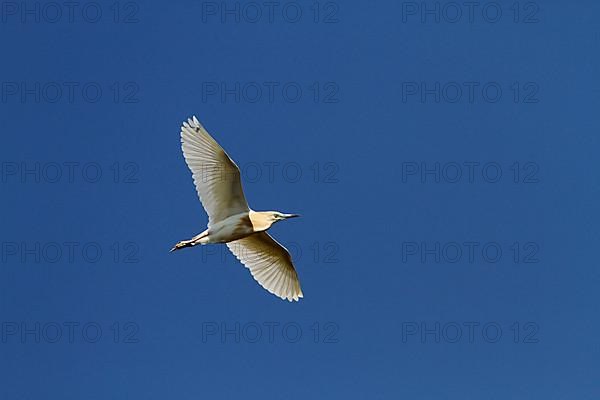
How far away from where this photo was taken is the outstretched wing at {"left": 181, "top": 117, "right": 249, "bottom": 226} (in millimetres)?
20672

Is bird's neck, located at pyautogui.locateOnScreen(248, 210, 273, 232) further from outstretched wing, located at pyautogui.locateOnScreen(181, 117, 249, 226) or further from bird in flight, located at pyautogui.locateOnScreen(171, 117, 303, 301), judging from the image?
outstretched wing, located at pyautogui.locateOnScreen(181, 117, 249, 226)

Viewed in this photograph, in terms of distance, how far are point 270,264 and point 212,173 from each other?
3.09 meters

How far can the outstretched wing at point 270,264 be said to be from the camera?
22734mm

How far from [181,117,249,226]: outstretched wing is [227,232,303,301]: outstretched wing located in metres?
1.57

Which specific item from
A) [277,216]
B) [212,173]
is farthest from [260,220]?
[212,173]

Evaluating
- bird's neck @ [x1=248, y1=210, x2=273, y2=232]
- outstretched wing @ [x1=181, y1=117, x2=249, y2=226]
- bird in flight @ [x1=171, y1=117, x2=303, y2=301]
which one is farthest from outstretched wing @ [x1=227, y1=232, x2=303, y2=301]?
outstretched wing @ [x1=181, y1=117, x2=249, y2=226]

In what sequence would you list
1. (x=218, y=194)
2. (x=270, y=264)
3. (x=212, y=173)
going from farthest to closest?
(x=270, y=264)
(x=218, y=194)
(x=212, y=173)

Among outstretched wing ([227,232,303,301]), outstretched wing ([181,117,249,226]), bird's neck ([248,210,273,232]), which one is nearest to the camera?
outstretched wing ([181,117,249,226])

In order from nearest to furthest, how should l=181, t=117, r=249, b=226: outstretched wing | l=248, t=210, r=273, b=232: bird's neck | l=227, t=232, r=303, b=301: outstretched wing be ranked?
1. l=181, t=117, r=249, b=226: outstretched wing
2. l=248, t=210, r=273, b=232: bird's neck
3. l=227, t=232, r=303, b=301: outstretched wing

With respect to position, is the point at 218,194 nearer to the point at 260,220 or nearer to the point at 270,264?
the point at 260,220

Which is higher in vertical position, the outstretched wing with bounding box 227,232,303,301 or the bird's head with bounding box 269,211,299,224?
the bird's head with bounding box 269,211,299,224

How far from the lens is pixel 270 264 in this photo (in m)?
Answer: 23.1

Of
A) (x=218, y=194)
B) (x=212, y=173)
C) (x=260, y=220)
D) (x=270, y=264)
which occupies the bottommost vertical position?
(x=270, y=264)

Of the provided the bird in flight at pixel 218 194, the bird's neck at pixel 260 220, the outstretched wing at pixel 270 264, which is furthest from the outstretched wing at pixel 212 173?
the outstretched wing at pixel 270 264
